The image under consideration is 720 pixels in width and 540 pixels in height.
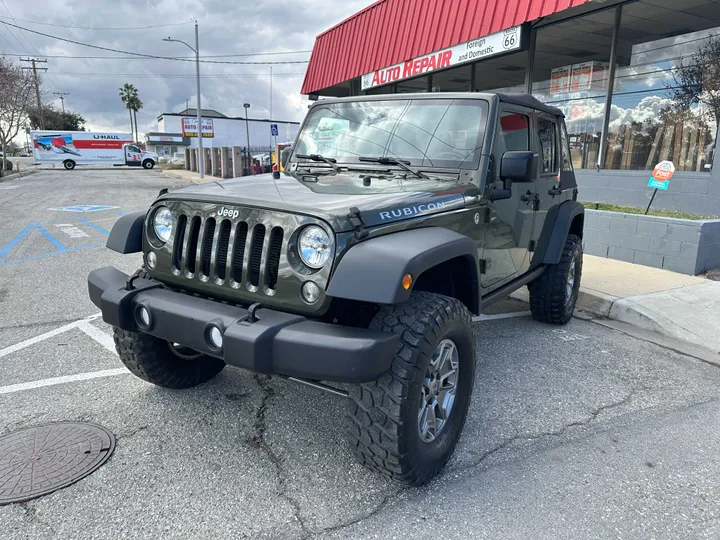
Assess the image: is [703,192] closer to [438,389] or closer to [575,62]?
[575,62]

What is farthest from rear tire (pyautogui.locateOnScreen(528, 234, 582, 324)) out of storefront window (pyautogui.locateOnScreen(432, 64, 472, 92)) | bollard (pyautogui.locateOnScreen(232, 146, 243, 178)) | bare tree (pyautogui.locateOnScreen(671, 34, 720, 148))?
bollard (pyautogui.locateOnScreen(232, 146, 243, 178))

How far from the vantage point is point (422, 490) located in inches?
99.9

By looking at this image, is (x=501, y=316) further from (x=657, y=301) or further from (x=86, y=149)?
(x=86, y=149)

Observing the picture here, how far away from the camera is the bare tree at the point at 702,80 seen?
28.5 ft

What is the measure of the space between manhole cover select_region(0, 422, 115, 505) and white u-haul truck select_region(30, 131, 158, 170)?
42.6 metres

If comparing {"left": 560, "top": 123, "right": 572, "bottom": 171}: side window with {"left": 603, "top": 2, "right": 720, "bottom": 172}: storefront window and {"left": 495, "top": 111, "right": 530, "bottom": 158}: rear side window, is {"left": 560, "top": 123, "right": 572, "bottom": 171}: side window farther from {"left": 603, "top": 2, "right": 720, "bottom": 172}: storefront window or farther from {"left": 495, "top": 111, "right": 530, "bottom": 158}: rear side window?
{"left": 603, "top": 2, "right": 720, "bottom": 172}: storefront window

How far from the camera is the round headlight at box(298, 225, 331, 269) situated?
2.33 meters

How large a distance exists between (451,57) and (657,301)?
310 inches

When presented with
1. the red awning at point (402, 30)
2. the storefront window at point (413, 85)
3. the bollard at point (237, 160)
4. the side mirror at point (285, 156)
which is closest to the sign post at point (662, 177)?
the red awning at point (402, 30)

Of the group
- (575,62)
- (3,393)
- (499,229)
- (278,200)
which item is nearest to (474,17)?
(575,62)

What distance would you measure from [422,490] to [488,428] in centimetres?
76

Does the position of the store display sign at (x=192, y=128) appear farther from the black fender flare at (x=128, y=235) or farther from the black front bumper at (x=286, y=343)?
the black front bumper at (x=286, y=343)

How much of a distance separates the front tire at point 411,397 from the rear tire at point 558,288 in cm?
241

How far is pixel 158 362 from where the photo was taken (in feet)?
10.6
